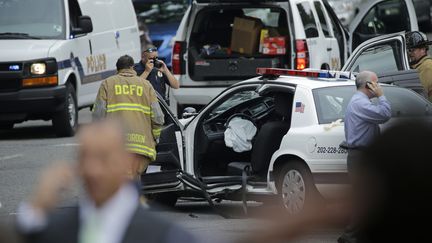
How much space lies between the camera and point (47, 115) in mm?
17312

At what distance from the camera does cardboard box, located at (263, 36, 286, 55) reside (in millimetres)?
16719

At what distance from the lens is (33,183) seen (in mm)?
13477

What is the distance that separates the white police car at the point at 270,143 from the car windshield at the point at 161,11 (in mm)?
16984

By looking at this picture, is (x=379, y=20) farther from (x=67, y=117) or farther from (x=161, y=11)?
(x=161, y=11)

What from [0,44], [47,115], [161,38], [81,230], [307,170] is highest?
[81,230]

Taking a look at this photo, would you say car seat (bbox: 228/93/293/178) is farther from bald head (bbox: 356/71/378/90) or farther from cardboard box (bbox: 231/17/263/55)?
cardboard box (bbox: 231/17/263/55)

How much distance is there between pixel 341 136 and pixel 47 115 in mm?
8027

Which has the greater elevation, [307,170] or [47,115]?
[307,170]

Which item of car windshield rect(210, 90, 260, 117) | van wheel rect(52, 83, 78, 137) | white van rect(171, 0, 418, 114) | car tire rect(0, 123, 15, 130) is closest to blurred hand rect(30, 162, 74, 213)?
car windshield rect(210, 90, 260, 117)

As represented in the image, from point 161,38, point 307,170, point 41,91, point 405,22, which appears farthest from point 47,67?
point 161,38

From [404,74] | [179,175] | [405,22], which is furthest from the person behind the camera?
[405,22]

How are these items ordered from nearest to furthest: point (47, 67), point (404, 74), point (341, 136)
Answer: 1. point (341, 136)
2. point (404, 74)
3. point (47, 67)

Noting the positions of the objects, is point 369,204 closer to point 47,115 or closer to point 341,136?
point 341,136

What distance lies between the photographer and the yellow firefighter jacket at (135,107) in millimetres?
10117
